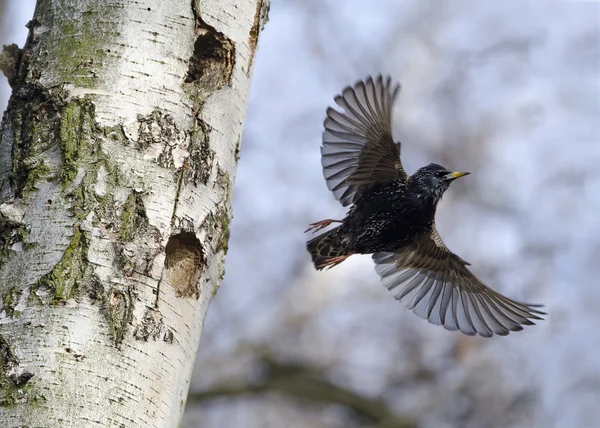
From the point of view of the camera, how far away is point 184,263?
7.61 ft

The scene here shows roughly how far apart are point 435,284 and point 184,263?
8.59ft

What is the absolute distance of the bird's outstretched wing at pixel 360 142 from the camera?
421 cm

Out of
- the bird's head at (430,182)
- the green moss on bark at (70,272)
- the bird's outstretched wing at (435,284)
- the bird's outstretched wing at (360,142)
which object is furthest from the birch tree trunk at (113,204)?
the bird's outstretched wing at (435,284)

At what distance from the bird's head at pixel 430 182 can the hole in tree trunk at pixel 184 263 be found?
2279mm

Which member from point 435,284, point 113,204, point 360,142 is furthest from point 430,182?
point 113,204

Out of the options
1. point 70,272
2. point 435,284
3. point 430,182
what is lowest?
point 70,272

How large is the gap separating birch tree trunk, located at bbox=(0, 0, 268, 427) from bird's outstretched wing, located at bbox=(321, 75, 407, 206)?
175 centimetres

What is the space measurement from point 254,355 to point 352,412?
1004 mm

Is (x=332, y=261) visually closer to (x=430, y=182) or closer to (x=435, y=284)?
(x=435, y=284)

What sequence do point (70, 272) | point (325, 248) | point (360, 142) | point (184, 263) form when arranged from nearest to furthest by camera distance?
point (70, 272) < point (184, 263) < point (360, 142) < point (325, 248)

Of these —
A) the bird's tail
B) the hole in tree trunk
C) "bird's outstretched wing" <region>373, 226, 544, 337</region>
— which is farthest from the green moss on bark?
"bird's outstretched wing" <region>373, 226, 544, 337</region>

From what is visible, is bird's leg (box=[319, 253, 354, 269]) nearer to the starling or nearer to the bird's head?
the starling

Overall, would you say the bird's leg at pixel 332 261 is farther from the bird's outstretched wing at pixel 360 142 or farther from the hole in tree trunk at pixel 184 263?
the hole in tree trunk at pixel 184 263

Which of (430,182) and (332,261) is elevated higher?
(430,182)
